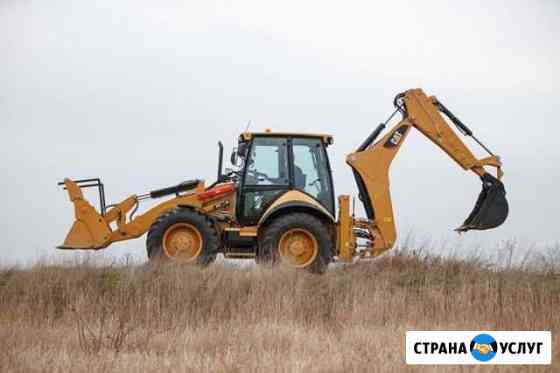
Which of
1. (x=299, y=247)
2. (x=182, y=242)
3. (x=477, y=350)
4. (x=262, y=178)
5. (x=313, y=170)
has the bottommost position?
(x=477, y=350)

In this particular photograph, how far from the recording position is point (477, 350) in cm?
880

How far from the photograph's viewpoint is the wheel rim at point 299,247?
44.1ft

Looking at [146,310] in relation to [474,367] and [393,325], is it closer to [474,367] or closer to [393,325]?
[393,325]

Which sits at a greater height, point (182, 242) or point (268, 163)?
point (268, 163)

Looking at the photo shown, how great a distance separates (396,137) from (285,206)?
288 cm

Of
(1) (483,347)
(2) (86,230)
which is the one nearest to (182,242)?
(2) (86,230)

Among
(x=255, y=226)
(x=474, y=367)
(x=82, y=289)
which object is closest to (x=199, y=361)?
(x=474, y=367)

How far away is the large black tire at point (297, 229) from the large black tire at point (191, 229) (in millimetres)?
849

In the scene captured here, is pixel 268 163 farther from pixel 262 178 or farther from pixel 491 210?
pixel 491 210

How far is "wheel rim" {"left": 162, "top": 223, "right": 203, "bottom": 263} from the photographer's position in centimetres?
1347

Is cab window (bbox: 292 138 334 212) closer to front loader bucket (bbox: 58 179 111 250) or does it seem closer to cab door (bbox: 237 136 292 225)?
cab door (bbox: 237 136 292 225)

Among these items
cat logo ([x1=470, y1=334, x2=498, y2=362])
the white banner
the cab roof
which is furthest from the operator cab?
cat logo ([x1=470, y1=334, x2=498, y2=362])

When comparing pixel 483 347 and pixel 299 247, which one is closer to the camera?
pixel 483 347

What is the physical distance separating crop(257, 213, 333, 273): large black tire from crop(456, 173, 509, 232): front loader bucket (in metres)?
2.83
